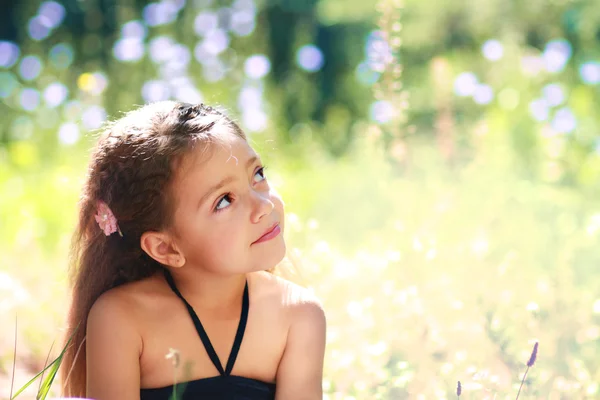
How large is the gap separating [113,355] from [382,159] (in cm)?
178

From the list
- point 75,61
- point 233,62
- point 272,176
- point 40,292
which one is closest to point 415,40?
point 233,62

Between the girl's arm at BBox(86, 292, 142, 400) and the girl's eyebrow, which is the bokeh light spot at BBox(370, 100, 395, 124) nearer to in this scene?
the girl's eyebrow

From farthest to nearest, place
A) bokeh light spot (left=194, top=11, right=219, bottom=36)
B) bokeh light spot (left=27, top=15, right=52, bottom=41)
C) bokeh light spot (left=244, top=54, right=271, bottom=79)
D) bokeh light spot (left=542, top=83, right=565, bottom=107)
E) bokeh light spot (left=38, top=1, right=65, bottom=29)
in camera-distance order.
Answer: bokeh light spot (left=38, top=1, right=65, bottom=29), bokeh light spot (left=27, top=15, right=52, bottom=41), bokeh light spot (left=194, top=11, right=219, bottom=36), bokeh light spot (left=244, top=54, right=271, bottom=79), bokeh light spot (left=542, top=83, right=565, bottom=107)

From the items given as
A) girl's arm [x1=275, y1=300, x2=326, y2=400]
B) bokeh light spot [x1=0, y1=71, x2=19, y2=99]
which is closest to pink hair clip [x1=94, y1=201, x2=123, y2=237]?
girl's arm [x1=275, y1=300, x2=326, y2=400]

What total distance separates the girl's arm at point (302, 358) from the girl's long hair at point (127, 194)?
0.36 m

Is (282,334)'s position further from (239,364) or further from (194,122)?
(194,122)

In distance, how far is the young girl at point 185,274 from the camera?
5.76ft

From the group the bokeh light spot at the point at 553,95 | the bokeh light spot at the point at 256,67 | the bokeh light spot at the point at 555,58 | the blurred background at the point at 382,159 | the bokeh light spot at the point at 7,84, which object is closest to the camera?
the blurred background at the point at 382,159

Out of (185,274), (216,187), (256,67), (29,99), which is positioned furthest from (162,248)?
Answer: (29,99)

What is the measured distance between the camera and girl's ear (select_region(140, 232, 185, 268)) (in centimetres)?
182

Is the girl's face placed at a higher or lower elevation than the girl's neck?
higher

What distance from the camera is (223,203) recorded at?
5.81 ft

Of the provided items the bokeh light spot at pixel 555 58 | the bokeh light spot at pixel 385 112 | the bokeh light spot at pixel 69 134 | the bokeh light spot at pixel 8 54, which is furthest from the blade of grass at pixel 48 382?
the bokeh light spot at pixel 8 54

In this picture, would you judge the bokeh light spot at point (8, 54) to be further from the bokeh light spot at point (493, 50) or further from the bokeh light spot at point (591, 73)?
the bokeh light spot at point (591, 73)
